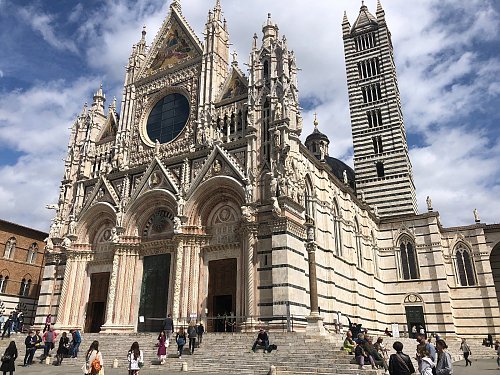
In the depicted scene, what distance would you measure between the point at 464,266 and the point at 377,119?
51.3 feet

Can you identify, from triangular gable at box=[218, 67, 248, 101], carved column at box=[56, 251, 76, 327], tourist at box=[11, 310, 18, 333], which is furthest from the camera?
triangular gable at box=[218, 67, 248, 101]

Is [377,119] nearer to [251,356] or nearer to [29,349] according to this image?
[251,356]

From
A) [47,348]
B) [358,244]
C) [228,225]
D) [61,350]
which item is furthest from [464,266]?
[47,348]

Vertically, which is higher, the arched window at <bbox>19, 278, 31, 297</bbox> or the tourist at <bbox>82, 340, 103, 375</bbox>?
the arched window at <bbox>19, 278, 31, 297</bbox>

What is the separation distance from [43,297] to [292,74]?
2046 cm

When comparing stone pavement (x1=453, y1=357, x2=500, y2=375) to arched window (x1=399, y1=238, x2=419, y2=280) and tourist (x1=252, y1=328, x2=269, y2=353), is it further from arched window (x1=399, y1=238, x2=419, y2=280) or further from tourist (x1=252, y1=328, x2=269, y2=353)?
arched window (x1=399, y1=238, x2=419, y2=280)

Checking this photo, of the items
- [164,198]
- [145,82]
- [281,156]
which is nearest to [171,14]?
[145,82]

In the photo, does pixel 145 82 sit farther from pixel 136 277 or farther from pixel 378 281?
pixel 378 281

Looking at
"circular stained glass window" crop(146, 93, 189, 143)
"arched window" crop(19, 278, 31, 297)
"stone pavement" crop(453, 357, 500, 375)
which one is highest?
"circular stained glass window" crop(146, 93, 189, 143)

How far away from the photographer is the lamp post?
53.3ft

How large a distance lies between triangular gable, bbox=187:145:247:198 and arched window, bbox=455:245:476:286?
71.7 feet

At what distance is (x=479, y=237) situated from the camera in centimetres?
3244

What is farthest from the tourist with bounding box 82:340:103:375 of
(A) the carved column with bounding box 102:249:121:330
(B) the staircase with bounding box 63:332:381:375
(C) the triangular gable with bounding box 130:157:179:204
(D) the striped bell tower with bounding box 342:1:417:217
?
(D) the striped bell tower with bounding box 342:1:417:217

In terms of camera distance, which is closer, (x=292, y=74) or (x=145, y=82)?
(x=292, y=74)
